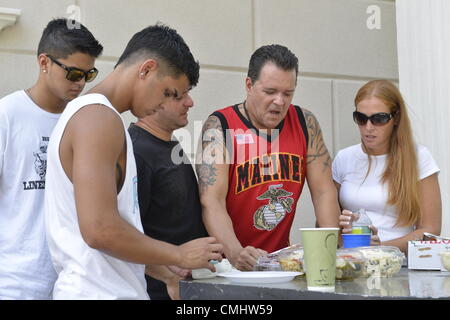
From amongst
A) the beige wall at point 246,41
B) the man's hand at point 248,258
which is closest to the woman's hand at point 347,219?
the man's hand at point 248,258

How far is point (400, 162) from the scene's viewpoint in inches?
131

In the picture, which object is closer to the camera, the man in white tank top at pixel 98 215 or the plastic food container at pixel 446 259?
the man in white tank top at pixel 98 215

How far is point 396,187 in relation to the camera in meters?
3.30

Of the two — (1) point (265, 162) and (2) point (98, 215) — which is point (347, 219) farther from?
(2) point (98, 215)

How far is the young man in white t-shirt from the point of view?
2.39m

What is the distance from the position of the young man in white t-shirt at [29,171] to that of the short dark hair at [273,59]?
91 centimetres

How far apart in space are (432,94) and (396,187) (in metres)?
1.81

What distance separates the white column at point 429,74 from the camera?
474 centimetres

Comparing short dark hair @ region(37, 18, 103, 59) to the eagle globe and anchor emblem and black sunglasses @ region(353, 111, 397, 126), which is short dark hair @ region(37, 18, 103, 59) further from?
black sunglasses @ region(353, 111, 397, 126)

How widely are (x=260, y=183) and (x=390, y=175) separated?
0.72 meters

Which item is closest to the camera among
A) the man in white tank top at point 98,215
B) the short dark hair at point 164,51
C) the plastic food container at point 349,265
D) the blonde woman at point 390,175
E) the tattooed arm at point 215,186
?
the man in white tank top at point 98,215

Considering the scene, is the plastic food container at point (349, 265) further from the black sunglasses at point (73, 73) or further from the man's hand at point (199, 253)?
the black sunglasses at point (73, 73)

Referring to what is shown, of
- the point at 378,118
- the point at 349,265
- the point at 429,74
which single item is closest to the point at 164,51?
the point at 349,265
